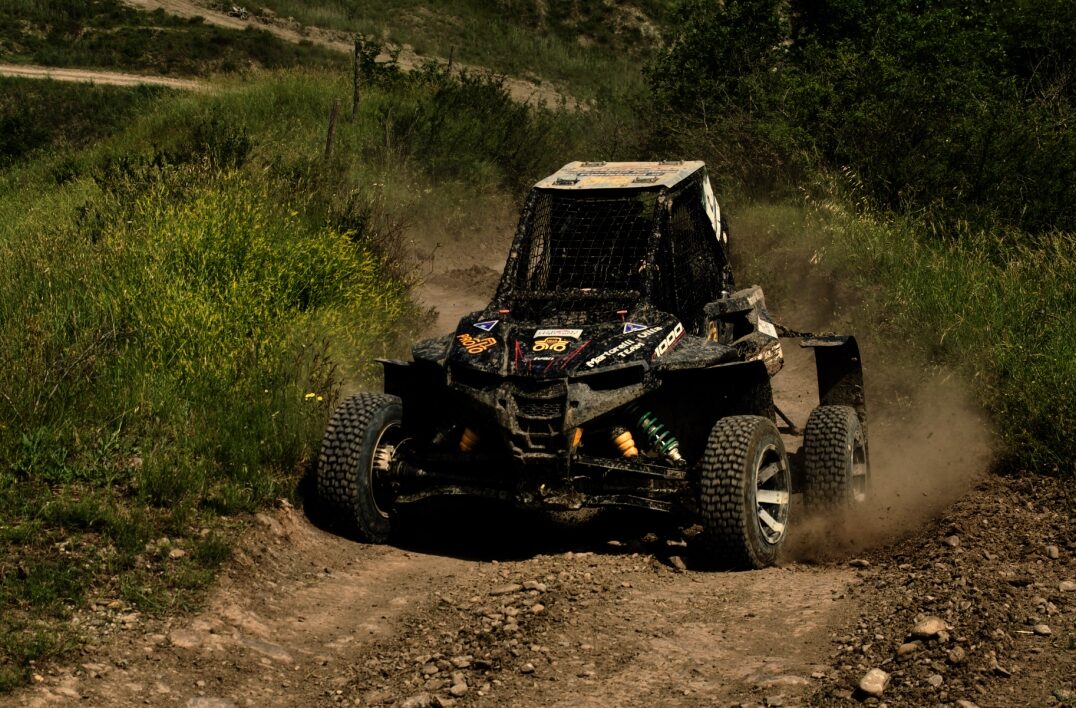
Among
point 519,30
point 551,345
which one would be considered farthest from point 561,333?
point 519,30

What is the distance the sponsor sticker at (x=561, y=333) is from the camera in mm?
7711

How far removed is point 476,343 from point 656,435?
123 cm

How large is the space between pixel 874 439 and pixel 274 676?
6.21 metres

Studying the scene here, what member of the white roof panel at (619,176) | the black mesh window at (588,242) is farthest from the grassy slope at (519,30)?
the black mesh window at (588,242)

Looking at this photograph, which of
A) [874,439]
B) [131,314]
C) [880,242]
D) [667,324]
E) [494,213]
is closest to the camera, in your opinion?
[667,324]

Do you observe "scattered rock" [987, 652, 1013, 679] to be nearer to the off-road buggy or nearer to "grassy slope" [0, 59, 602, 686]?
the off-road buggy

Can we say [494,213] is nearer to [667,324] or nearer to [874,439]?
[874,439]

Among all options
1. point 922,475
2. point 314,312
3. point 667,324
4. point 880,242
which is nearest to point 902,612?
point 667,324

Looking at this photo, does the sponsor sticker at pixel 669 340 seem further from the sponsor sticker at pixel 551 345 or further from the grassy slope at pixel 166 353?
the grassy slope at pixel 166 353

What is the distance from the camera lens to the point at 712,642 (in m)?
6.09

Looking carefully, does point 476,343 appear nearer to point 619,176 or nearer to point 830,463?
point 619,176

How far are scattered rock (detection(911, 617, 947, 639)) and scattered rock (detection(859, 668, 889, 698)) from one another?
1.45 feet

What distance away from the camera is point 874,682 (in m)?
5.16

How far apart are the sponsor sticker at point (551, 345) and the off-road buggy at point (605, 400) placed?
13mm
